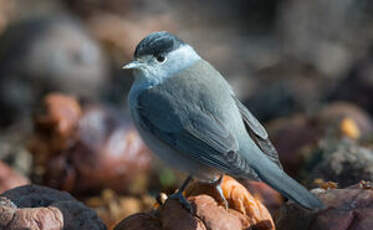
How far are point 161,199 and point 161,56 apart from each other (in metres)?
0.87

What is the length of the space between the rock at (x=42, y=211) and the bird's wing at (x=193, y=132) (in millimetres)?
612

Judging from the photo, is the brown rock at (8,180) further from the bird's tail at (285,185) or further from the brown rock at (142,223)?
the bird's tail at (285,185)

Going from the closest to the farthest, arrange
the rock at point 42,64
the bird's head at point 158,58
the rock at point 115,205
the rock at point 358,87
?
the bird's head at point 158,58 → the rock at point 115,205 → the rock at point 358,87 → the rock at point 42,64

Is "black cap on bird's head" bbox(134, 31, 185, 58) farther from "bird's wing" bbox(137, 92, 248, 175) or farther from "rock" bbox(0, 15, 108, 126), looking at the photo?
"rock" bbox(0, 15, 108, 126)

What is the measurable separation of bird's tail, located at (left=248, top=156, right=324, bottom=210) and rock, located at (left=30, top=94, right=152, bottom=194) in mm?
1474

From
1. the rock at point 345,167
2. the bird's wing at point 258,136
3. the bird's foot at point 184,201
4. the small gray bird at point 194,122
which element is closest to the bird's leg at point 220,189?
the small gray bird at point 194,122

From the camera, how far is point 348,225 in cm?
248

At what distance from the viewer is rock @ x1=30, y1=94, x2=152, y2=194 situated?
4.05 metres

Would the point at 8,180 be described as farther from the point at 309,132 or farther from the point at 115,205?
the point at 309,132

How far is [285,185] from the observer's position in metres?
2.66

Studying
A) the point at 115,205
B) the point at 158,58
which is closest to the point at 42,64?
the point at 115,205

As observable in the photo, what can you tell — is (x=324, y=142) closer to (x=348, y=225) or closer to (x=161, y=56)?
(x=161, y=56)

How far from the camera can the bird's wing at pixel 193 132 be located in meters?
2.94

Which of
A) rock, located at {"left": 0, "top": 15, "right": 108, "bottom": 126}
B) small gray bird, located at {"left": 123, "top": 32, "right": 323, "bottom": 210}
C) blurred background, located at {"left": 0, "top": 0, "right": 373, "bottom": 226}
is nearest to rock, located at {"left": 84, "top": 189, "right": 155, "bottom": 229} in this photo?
blurred background, located at {"left": 0, "top": 0, "right": 373, "bottom": 226}
